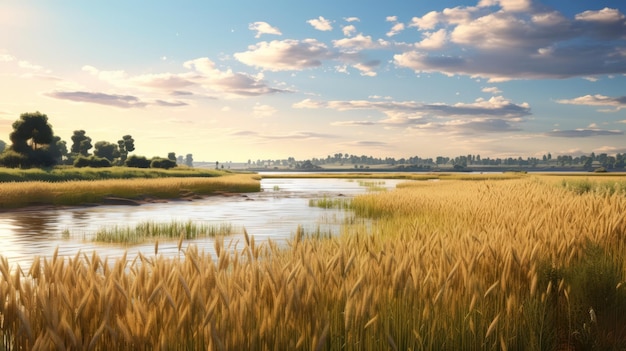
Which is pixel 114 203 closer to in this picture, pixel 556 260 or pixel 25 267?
pixel 25 267

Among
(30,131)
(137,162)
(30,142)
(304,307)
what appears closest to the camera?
(304,307)

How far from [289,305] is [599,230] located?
6425 mm

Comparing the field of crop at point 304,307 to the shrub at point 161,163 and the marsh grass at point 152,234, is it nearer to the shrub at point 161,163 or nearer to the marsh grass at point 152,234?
the marsh grass at point 152,234

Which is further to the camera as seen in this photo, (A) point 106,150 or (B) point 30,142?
(A) point 106,150

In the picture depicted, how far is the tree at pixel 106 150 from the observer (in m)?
119

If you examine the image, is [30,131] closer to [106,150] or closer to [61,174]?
[61,174]

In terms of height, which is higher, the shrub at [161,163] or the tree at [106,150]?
the tree at [106,150]

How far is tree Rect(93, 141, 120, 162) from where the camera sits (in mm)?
119000

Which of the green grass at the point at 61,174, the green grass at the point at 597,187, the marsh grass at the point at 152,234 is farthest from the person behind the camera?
the green grass at the point at 61,174

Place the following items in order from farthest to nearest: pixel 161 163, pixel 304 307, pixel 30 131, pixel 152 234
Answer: pixel 161 163 → pixel 30 131 → pixel 152 234 → pixel 304 307

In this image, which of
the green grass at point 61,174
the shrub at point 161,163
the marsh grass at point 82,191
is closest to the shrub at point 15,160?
the green grass at point 61,174

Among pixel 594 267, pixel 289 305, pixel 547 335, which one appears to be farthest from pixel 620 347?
pixel 289 305

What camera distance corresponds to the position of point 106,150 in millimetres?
119188

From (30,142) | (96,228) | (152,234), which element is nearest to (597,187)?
(152,234)
